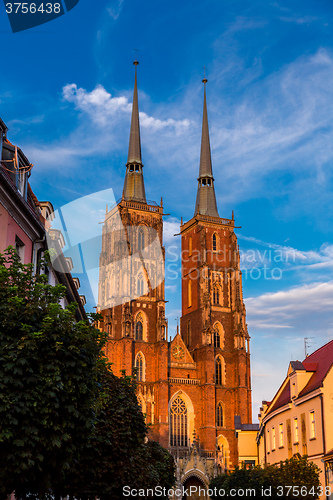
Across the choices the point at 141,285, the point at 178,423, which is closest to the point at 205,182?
the point at 141,285

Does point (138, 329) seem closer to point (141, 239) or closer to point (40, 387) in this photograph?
point (141, 239)

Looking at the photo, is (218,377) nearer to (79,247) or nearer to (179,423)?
(179,423)

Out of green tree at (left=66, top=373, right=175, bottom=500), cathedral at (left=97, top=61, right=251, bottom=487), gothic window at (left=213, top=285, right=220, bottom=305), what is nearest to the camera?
green tree at (left=66, top=373, right=175, bottom=500)

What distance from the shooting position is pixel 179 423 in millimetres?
78312

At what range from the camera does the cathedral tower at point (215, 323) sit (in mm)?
78938

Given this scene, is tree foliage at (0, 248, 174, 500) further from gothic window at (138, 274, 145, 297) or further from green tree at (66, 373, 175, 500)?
gothic window at (138, 274, 145, 297)

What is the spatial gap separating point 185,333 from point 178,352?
660 cm

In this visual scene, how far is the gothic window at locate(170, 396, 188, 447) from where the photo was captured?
77500 millimetres

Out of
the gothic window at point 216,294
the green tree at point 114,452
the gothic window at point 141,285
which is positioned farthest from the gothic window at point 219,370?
the green tree at point 114,452

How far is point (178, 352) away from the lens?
81688 millimetres

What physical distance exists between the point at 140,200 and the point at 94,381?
74101 mm

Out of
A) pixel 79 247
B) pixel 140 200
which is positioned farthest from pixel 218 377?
pixel 79 247

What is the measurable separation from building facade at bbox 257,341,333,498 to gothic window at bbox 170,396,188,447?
35.6 meters

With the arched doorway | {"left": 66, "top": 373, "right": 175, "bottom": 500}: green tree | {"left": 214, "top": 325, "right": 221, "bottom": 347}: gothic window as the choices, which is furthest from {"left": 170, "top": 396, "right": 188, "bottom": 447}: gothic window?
{"left": 66, "top": 373, "right": 175, "bottom": 500}: green tree
